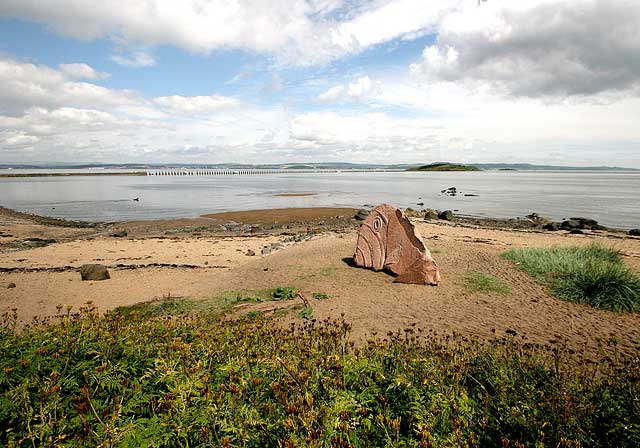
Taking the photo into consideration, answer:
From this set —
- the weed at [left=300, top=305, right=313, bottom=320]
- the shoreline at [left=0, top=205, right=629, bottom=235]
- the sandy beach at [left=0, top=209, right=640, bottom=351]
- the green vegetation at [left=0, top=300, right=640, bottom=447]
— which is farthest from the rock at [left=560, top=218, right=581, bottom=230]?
the green vegetation at [left=0, top=300, right=640, bottom=447]

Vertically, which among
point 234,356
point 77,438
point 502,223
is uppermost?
point 77,438

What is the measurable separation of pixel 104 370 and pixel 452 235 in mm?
21509

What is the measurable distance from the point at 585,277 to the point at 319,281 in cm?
749

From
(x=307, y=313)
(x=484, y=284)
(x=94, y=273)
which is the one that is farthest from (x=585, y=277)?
(x=94, y=273)

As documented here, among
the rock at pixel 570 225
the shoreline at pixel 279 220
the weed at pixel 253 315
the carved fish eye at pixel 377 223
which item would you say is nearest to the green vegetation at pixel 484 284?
the carved fish eye at pixel 377 223

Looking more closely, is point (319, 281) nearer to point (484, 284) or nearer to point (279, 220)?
point (484, 284)

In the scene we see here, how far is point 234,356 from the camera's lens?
4.53 meters

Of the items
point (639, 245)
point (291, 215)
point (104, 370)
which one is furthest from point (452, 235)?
point (104, 370)

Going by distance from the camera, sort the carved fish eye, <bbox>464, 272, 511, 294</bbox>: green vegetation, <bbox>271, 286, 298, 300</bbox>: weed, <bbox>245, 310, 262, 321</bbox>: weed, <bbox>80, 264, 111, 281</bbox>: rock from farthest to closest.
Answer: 1. <bbox>80, 264, 111, 281</bbox>: rock
2. the carved fish eye
3. <bbox>464, 272, 511, 294</bbox>: green vegetation
4. <bbox>271, 286, 298, 300</bbox>: weed
5. <bbox>245, 310, 262, 321</bbox>: weed

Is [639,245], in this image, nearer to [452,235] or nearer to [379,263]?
[452,235]

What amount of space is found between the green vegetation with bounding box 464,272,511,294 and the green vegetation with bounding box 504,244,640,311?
1248 mm

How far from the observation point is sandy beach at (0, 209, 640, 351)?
8695mm

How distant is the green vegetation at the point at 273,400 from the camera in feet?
9.03

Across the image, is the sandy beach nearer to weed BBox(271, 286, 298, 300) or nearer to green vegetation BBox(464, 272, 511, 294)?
green vegetation BBox(464, 272, 511, 294)
